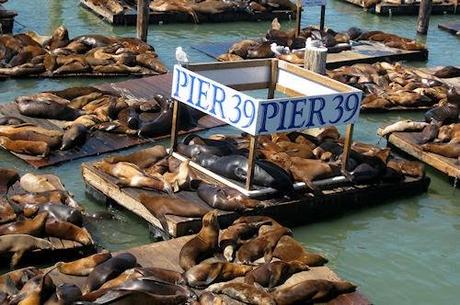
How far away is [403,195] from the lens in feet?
36.2

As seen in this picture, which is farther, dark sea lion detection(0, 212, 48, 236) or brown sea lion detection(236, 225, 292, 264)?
dark sea lion detection(0, 212, 48, 236)

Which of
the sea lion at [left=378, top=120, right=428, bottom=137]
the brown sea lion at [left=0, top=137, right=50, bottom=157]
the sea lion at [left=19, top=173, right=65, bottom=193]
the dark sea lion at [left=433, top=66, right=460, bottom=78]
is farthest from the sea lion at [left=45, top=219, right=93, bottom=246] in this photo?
the dark sea lion at [left=433, top=66, right=460, bottom=78]

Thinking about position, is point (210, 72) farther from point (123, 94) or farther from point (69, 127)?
point (123, 94)

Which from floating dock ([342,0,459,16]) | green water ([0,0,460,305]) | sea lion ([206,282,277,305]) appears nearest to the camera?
sea lion ([206,282,277,305])

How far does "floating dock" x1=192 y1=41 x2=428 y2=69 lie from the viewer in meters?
17.6

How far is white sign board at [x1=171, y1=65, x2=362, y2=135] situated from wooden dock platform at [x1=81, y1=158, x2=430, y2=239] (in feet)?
2.84

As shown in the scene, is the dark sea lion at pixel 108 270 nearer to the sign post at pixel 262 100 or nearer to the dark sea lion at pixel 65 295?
the dark sea lion at pixel 65 295

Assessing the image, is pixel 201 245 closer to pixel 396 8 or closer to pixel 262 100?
pixel 262 100

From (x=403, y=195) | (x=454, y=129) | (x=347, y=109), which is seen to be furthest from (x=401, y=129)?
(x=347, y=109)

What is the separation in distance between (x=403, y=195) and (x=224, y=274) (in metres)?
4.10

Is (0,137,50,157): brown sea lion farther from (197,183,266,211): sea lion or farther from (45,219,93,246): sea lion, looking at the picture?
(45,219,93,246): sea lion

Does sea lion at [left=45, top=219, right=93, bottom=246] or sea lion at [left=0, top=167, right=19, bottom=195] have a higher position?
sea lion at [left=0, top=167, right=19, bottom=195]

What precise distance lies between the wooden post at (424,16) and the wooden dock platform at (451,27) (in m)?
0.84

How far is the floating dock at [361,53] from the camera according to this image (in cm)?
1758
